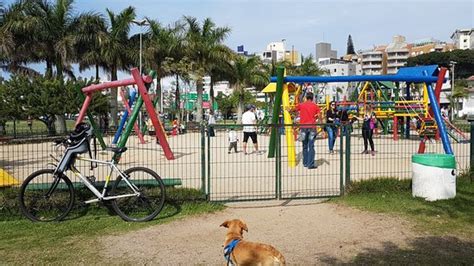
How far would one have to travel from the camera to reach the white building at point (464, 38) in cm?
14966

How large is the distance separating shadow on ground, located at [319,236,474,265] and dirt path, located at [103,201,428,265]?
0.27 ft

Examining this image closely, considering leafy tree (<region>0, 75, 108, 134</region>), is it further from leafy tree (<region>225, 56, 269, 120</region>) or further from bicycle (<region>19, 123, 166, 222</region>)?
bicycle (<region>19, 123, 166, 222</region>)

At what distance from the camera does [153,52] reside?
122ft

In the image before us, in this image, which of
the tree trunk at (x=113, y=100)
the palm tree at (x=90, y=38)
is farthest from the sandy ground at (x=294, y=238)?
the tree trunk at (x=113, y=100)

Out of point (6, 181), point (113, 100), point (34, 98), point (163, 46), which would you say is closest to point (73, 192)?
point (6, 181)

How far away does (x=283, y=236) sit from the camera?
19.6ft

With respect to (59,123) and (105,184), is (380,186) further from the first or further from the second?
(59,123)

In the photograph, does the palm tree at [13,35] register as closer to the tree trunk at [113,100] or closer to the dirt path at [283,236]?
the tree trunk at [113,100]

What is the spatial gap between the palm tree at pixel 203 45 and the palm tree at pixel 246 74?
291cm

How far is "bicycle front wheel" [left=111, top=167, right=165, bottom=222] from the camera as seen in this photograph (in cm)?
677

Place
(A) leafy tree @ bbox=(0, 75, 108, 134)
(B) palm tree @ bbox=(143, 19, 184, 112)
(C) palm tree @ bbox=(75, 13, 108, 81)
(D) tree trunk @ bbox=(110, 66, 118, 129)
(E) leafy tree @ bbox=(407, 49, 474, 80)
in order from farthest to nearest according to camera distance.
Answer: (E) leafy tree @ bbox=(407, 49, 474, 80) → (B) palm tree @ bbox=(143, 19, 184, 112) → (D) tree trunk @ bbox=(110, 66, 118, 129) → (C) palm tree @ bbox=(75, 13, 108, 81) → (A) leafy tree @ bbox=(0, 75, 108, 134)

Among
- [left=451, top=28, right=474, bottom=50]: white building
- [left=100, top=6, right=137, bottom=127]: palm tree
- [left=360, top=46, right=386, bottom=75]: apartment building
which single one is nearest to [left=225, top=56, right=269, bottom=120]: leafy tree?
[left=100, top=6, right=137, bottom=127]: palm tree

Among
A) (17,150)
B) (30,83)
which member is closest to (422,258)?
(17,150)

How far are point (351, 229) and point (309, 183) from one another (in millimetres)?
3288
